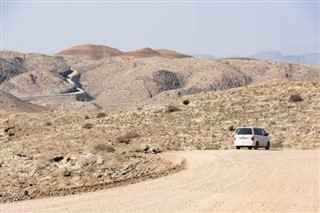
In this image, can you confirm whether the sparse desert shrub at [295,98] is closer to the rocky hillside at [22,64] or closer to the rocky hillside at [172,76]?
the rocky hillside at [172,76]

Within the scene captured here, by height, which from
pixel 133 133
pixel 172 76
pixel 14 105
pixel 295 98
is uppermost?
pixel 172 76

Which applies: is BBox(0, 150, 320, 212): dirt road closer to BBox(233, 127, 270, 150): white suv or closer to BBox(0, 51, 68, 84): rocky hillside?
BBox(233, 127, 270, 150): white suv

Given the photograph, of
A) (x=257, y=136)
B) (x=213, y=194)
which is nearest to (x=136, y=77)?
(x=257, y=136)

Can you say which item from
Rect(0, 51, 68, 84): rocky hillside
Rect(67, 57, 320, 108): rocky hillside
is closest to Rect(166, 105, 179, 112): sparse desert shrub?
Rect(67, 57, 320, 108): rocky hillside

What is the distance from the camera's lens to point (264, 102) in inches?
2296

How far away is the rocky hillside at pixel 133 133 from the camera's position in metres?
29.7

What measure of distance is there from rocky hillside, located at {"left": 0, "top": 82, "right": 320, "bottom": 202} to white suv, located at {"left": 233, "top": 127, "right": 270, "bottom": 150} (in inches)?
127

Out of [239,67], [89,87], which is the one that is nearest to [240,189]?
[89,87]

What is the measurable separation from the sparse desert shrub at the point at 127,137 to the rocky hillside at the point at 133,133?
1.0 inches

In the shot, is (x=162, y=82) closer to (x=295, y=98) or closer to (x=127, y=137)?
(x=295, y=98)

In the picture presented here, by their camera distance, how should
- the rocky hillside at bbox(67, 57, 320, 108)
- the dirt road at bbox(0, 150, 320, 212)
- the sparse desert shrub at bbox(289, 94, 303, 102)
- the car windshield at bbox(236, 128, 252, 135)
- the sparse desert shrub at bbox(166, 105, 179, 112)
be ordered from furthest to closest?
the rocky hillside at bbox(67, 57, 320, 108)
the sparse desert shrub at bbox(166, 105, 179, 112)
the sparse desert shrub at bbox(289, 94, 303, 102)
the car windshield at bbox(236, 128, 252, 135)
the dirt road at bbox(0, 150, 320, 212)

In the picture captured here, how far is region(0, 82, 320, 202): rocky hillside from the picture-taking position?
97.3ft

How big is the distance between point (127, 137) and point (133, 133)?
1526 mm

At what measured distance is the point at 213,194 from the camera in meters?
19.3
